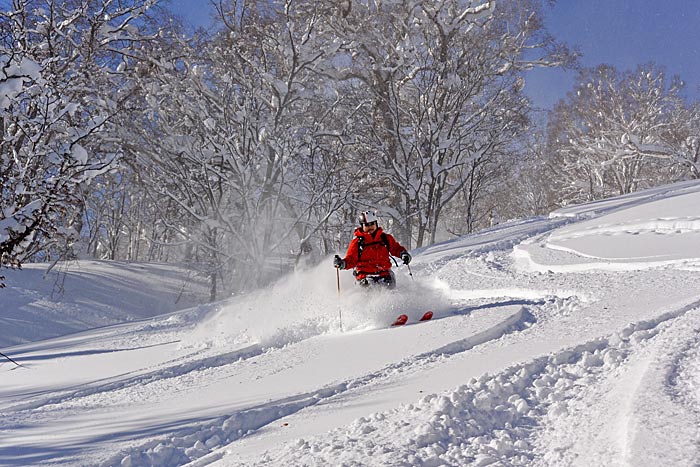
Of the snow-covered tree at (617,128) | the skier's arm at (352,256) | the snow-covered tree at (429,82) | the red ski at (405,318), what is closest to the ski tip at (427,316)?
the red ski at (405,318)

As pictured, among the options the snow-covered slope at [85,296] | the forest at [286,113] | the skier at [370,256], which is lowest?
the snow-covered slope at [85,296]

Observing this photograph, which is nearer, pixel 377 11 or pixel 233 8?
pixel 233 8

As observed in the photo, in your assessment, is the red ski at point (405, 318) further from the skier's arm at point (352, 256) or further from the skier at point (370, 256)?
the skier's arm at point (352, 256)

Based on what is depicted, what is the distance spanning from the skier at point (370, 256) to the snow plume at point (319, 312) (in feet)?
0.59

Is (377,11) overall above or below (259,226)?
above

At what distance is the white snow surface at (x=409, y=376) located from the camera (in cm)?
330

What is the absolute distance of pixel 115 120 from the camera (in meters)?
14.6

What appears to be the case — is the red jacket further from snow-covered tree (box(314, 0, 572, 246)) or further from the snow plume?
snow-covered tree (box(314, 0, 572, 246))

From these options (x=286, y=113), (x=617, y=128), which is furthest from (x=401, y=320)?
(x=617, y=128)

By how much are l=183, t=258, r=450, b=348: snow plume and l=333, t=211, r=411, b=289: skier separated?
18 cm

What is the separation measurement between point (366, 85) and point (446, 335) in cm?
1659

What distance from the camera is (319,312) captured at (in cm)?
867

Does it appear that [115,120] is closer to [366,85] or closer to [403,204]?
[366,85]

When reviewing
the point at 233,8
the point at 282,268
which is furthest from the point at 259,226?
the point at 233,8
